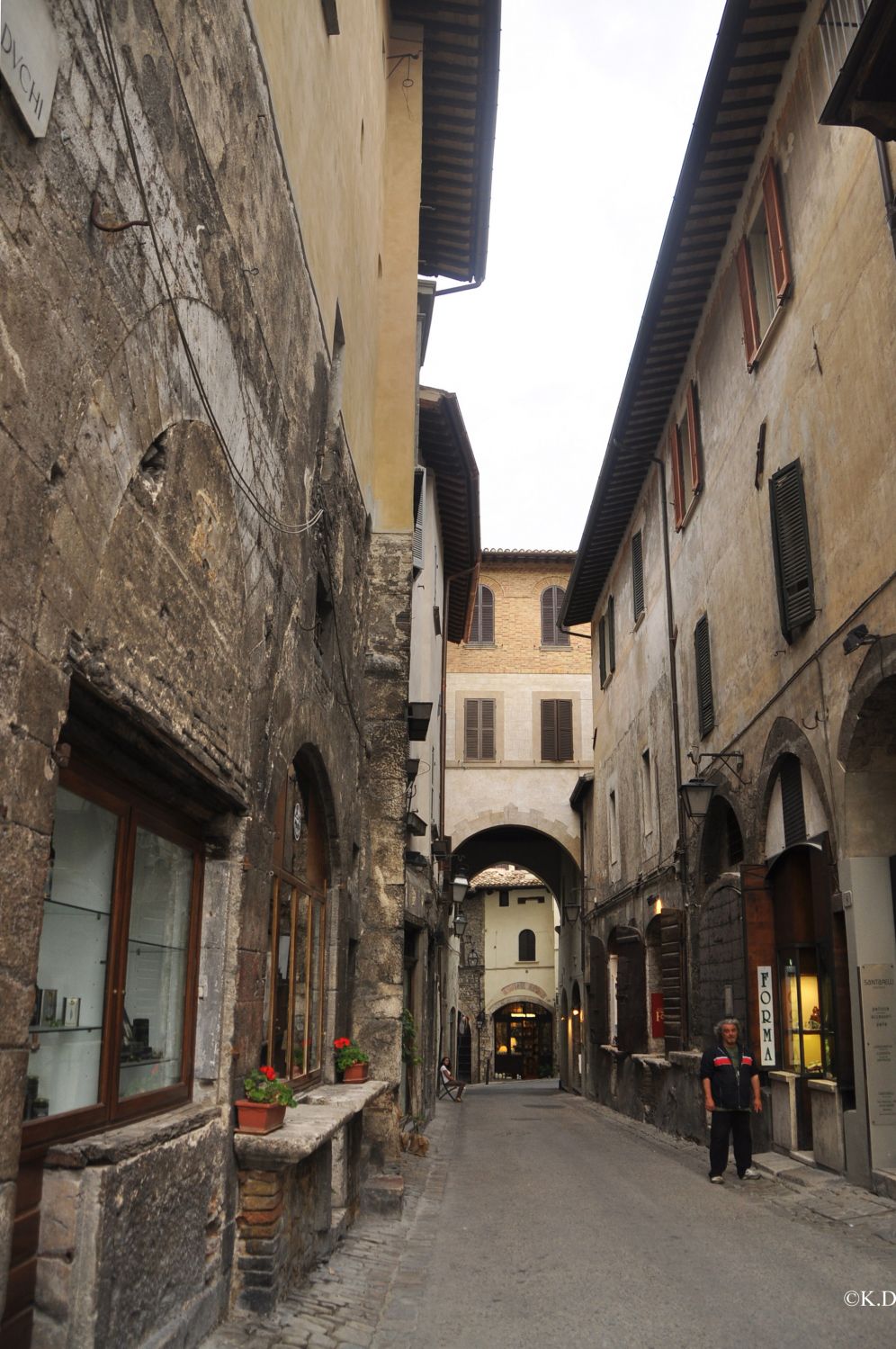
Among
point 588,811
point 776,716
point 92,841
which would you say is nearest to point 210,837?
point 92,841

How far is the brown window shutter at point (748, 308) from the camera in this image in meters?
12.9

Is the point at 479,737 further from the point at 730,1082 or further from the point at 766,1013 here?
the point at 730,1082

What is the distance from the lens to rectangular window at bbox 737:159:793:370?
39.4 feet

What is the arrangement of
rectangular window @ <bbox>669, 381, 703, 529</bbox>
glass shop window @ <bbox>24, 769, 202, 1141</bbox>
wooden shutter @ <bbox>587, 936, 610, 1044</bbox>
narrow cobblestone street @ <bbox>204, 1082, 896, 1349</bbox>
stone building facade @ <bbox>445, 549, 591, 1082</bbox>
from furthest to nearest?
stone building facade @ <bbox>445, 549, 591, 1082</bbox> → wooden shutter @ <bbox>587, 936, 610, 1044</bbox> → rectangular window @ <bbox>669, 381, 703, 529</bbox> → narrow cobblestone street @ <bbox>204, 1082, 896, 1349</bbox> → glass shop window @ <bbox>24, 769, 202, 1141</bbox>

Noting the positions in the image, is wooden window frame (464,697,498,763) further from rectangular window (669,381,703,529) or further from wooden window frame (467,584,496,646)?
rectangular window (669,381,703,529)

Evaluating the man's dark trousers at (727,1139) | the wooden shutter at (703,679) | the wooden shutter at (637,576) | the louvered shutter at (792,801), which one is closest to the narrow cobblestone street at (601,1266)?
the man's dark trousers at (727,1139)

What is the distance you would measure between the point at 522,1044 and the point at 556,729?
71.7ft

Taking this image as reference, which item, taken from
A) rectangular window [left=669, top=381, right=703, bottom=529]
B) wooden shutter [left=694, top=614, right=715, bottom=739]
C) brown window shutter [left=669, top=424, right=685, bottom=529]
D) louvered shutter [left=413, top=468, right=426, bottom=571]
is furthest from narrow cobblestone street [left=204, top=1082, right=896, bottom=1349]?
brown window shutter [left=669, top=424, right=685, bottom=529]

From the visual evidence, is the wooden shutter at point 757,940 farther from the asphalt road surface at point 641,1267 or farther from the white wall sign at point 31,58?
the white wall sign at point 31,58

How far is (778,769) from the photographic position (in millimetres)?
12117

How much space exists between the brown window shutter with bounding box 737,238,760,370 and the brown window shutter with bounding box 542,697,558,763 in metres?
18.4

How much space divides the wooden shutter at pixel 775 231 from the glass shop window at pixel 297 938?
24.0ft

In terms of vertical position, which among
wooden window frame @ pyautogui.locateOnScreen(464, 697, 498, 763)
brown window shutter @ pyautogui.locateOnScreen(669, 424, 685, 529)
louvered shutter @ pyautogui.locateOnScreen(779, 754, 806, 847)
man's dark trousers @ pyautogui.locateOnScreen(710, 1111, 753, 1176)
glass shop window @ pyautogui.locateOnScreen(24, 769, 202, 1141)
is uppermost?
brown window shutter @ pyautogui.locateOnScreen(669, 424, 685, 529)

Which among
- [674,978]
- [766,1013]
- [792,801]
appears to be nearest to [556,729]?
[674,978]
